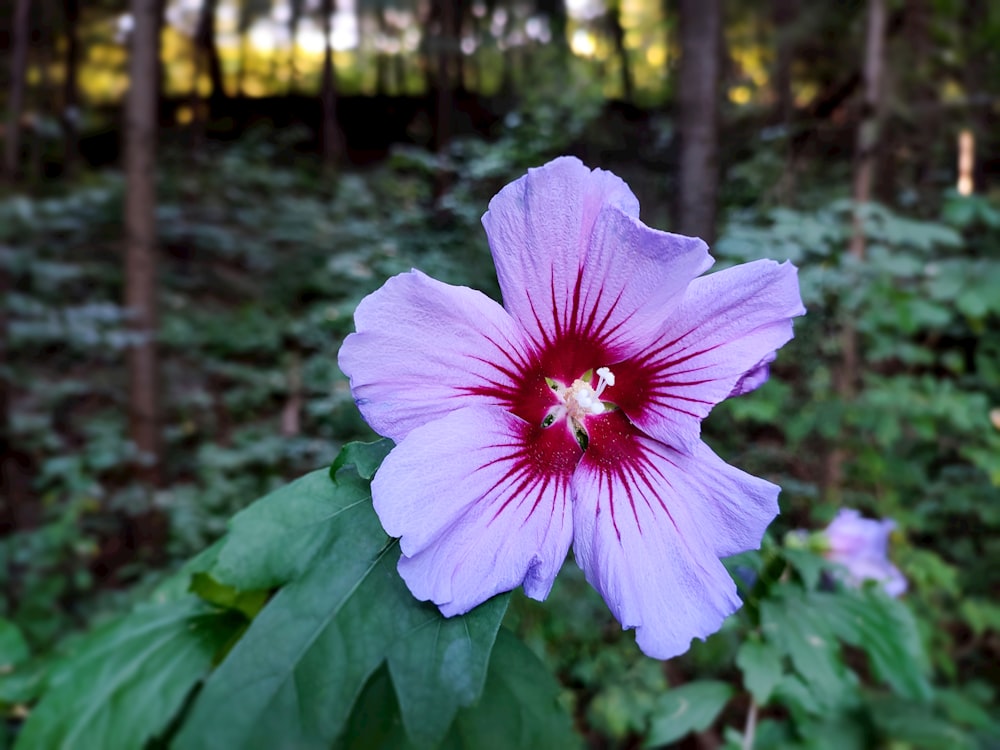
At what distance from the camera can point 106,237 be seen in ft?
21.3

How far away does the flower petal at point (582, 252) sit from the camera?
0.64 metres

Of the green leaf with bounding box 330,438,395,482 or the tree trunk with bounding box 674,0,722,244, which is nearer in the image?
the green leaf with bounding box 330,438,395,482

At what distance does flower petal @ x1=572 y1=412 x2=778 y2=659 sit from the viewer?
599 mm

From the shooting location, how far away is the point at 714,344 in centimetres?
67

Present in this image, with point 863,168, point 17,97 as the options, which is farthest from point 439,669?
point 17,97

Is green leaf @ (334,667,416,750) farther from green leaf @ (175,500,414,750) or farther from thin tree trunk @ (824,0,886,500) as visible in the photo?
thin tree trunk @ (824,0,886,500)

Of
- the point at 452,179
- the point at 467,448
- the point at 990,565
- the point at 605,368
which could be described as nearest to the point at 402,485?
the point at 467,448

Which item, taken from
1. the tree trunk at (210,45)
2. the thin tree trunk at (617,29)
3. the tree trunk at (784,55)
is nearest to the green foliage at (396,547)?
the tree trunk at (784,55)

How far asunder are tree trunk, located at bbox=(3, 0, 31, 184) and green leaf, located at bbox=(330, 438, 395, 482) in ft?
14.4

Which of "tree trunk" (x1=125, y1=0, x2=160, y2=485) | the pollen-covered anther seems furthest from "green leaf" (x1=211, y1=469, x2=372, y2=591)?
"tree trunk" (x1=125, y1=0, x2=160, y2=485)

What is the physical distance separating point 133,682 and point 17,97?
4363mm

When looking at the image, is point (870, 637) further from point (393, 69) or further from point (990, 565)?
point (393, 69)

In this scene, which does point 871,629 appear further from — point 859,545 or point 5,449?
point 5,449

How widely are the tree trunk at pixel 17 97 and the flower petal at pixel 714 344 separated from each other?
4500 mm
